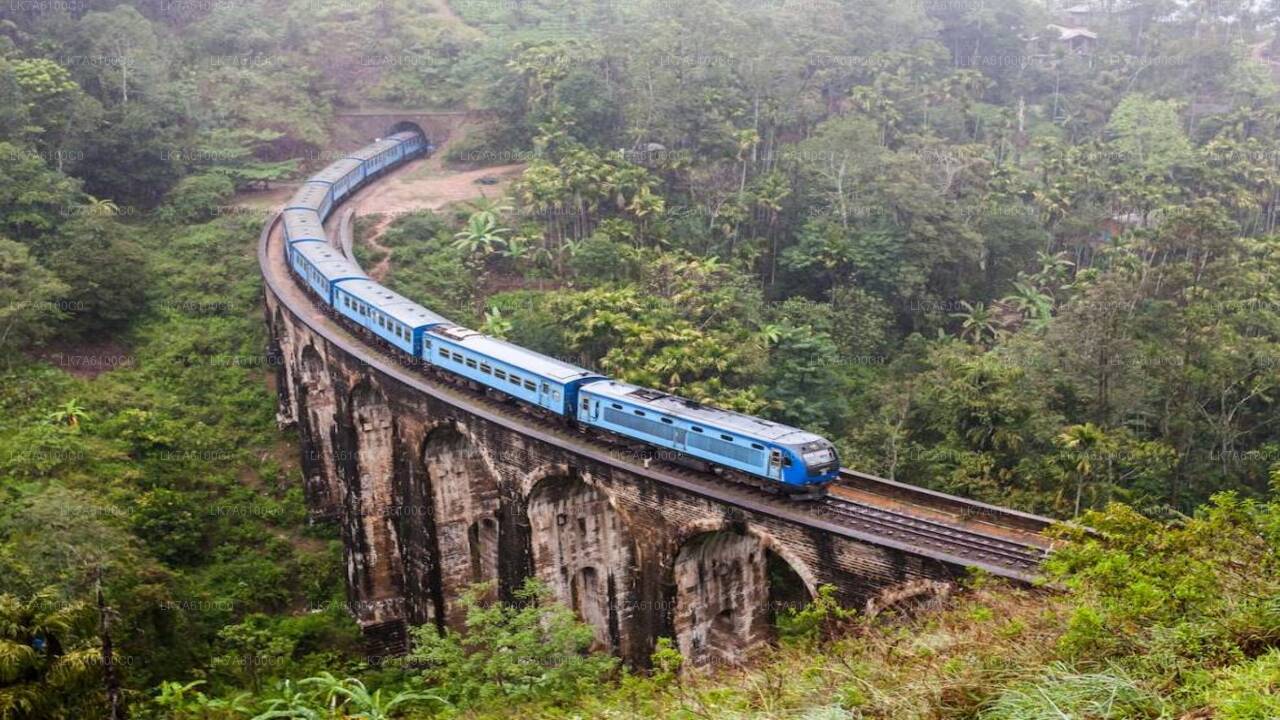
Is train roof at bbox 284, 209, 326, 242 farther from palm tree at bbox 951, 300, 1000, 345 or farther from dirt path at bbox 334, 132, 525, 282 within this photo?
palm tree at bbox 951, 300, 1000, 345

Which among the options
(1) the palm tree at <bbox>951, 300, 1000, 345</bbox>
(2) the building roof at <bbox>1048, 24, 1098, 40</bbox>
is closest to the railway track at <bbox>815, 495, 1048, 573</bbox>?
(1) the palm tree at <bbox>951, 300, 1000, 345</bbox>

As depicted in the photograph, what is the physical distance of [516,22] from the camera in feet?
270

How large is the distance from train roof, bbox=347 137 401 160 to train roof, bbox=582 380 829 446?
40.3 metres

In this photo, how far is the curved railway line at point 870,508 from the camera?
821 inches

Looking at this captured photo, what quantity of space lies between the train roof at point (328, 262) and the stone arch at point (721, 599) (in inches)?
756

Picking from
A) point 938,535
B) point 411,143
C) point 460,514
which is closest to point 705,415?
point 938,535

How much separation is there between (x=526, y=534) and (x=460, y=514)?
518 cm

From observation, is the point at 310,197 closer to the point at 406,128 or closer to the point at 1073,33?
the point at 406,128

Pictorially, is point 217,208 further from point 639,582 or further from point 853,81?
point 639,582

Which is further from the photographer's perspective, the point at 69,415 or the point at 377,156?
the point at 377,156

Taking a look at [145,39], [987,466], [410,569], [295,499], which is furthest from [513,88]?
[987,466]

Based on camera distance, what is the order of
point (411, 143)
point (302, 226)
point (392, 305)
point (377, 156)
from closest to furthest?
point (392, 305) → point (302, 226) → point (377, 156) → point (411, 143)

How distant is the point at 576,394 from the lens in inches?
1099

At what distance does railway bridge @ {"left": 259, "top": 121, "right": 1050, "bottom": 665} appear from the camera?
21781 millimetres
